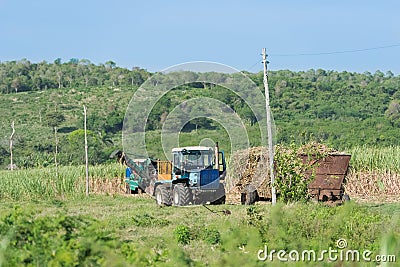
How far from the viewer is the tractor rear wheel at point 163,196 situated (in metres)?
20.6

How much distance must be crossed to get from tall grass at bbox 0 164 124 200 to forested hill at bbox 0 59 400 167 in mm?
2547

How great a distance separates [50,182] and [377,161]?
12814 millimetres

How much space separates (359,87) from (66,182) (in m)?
55.8

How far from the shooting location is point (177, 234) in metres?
12.1

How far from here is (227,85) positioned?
23.5 meters

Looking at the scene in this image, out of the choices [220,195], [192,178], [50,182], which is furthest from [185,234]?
[50,182]

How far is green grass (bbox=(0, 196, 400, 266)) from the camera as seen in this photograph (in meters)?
6.23

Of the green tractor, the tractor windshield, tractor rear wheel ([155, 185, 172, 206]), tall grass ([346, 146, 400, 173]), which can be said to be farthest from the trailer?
tall grass ([346, 146, 400, 173])

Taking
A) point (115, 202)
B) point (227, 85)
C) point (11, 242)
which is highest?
point (227, 85)

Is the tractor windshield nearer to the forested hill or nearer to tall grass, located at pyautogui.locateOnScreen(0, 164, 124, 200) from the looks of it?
tall grass, located at pyautogui.locateOnScreen(0, 164, 124, 200)

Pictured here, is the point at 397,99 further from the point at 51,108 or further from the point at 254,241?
the point at 254,241

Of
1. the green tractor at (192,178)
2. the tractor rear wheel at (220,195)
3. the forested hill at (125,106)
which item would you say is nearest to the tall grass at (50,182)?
the forested hill at (125,106)

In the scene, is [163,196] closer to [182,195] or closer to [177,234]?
[182,195]

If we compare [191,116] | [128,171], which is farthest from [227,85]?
[128,171]
